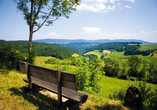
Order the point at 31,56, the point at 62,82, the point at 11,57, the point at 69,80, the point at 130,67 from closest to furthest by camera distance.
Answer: the point at 69,80 < the point at 62,82 < the point at 11,57 < the point at 31,56 < the point at 130,67

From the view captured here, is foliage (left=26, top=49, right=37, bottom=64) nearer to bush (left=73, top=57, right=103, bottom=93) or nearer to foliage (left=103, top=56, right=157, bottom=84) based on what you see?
bush (left=73, top=57, right=103, bottom=93)

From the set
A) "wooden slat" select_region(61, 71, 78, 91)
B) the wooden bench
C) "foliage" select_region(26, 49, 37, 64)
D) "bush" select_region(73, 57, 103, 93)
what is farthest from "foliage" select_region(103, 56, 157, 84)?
"wooden slat" select_region(61, 71, 78, 91)

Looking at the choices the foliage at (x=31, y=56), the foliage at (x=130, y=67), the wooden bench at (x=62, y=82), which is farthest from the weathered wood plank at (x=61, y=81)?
the foliage at (x=130, y=67)

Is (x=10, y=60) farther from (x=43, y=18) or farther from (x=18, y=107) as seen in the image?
(x=18, y=107)

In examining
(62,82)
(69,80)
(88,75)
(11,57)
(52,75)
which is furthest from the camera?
(11,57)

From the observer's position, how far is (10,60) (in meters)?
8.86

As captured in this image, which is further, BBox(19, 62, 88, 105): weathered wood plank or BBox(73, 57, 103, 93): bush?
BBox(73, 57, 103, 93): bush

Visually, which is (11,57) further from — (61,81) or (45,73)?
(61,81)

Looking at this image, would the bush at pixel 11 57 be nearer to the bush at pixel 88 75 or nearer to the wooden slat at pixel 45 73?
the bush at pixel 88 75

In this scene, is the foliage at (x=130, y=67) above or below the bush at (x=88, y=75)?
below

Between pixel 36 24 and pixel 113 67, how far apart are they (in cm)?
4496

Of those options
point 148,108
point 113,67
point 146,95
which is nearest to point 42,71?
point 148,108

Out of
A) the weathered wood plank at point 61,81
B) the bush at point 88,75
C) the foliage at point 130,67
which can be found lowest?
the foliage at point 130,67

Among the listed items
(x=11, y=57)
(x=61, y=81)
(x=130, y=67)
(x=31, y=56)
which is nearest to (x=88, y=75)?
(x=61, y=81)
